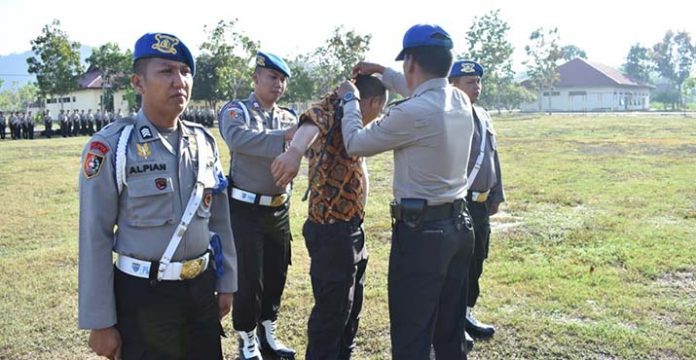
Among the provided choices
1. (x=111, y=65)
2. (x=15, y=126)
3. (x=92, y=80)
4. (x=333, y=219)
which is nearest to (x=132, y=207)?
(x=333, y=219)

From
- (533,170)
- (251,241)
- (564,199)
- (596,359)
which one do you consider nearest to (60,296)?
(251,241)

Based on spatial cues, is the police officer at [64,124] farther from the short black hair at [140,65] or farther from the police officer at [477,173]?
the short black hair at [140,65]

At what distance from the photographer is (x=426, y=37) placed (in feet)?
9.01

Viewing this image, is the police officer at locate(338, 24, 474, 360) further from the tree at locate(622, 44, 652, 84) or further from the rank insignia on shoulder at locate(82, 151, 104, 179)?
the tree at locate(622, 44, 652, 84)

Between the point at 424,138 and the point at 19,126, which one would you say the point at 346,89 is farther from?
the point at 19,126

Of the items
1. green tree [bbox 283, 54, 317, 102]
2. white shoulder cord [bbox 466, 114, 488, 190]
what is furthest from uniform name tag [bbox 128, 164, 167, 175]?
green tree [bbox 283, 54, 317, 102]

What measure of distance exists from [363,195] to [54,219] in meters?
7.06

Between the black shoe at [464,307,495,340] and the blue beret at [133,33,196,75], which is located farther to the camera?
the black shoe at [464,307,495,340]

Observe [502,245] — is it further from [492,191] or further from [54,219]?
[54,219]

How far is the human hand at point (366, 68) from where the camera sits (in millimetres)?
3131

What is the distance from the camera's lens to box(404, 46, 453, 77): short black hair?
9.16ft

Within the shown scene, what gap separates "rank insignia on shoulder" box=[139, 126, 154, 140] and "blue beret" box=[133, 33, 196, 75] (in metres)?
0.28

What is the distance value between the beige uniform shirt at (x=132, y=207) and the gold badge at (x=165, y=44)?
0.28 meters

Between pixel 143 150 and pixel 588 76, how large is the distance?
79036 mm
